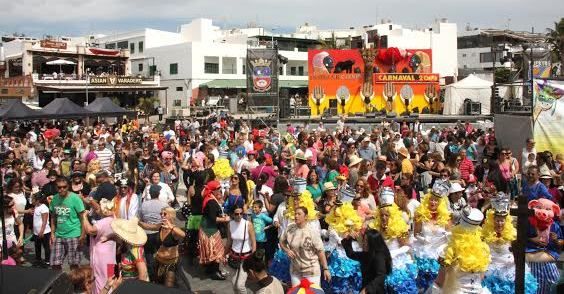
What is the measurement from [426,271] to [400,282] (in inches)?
23.6

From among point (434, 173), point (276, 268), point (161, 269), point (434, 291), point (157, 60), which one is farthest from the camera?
point (157, 60)

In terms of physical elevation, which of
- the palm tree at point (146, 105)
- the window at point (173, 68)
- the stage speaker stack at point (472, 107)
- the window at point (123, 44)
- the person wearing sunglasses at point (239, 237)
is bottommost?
the person wearing sunglasses at point (239, 237)

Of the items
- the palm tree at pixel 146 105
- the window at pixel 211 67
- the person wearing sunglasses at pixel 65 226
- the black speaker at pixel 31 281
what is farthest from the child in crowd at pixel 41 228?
the window at pixel 211 67

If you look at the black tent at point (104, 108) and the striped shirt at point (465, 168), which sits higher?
the black tent at point (104, 108)

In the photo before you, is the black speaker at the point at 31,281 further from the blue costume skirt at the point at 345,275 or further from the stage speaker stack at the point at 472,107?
the stage speaker stack at the point at 472,107

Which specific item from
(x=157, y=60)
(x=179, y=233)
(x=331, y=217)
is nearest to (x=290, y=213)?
(x=331, y=217)

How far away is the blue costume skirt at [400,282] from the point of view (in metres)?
5.79

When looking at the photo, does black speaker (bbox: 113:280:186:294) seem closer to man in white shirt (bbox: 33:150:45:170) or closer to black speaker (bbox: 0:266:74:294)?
black speaker (bbox: 0:266:74:294)

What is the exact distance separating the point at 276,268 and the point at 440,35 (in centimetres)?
5766

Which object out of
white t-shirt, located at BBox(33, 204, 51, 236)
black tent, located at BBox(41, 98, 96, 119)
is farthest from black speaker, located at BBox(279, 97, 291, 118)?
white t-shirt, located at BBox(33, 204, 51, 236)

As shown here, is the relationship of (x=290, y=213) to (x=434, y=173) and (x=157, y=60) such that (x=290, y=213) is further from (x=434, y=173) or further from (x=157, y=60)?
(x=157, y=60)

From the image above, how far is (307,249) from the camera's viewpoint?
5.75m

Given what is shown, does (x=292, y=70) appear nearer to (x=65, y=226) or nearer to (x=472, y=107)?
(x=472, y=107)

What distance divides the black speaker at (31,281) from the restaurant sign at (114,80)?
39516 mm
